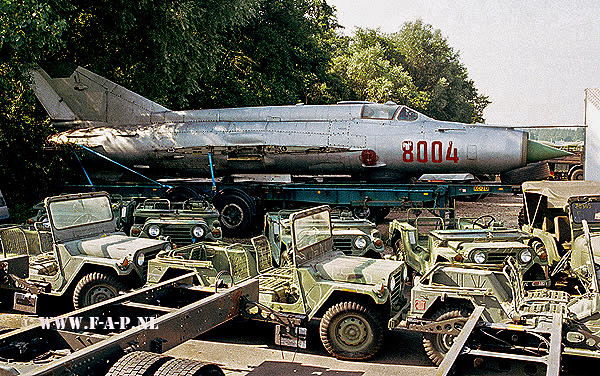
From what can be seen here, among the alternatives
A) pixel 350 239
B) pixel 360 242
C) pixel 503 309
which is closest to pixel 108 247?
pixel 350 239

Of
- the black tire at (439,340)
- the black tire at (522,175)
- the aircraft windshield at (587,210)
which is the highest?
the black tire at (522,175)

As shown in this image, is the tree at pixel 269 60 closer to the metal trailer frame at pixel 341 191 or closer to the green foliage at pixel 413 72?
the metal trailer frame at pixel 341 191

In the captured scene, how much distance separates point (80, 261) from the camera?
26.5 feet

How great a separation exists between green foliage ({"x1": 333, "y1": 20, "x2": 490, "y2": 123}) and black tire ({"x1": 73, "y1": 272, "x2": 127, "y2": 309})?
30013 mm

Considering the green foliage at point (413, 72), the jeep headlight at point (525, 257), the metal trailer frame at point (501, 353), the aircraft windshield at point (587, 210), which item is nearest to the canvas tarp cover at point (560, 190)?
the aircraft windshield at point (587, 210)

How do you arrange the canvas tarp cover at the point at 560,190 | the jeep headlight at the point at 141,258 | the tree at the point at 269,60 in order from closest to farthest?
the jeep headlight at the point at 141,258 → the canvas tarp cover at the point at 560,190 → the tree at the point at 269,60

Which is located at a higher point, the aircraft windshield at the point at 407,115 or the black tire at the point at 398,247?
the aircraft windshield at the point at 407,115

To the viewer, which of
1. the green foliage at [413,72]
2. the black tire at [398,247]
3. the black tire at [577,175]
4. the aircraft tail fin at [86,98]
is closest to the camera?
the black tire at [398,247]

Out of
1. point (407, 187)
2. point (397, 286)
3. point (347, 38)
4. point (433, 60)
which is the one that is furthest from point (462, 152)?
point (433, 60)

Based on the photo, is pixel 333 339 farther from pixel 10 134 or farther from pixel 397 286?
pixel 10 134

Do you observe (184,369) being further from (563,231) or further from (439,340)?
(563,231)

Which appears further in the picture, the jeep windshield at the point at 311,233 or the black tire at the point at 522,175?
the black tire at the point at 522,175

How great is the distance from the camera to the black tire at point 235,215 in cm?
1619

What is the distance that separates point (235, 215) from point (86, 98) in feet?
23.8
